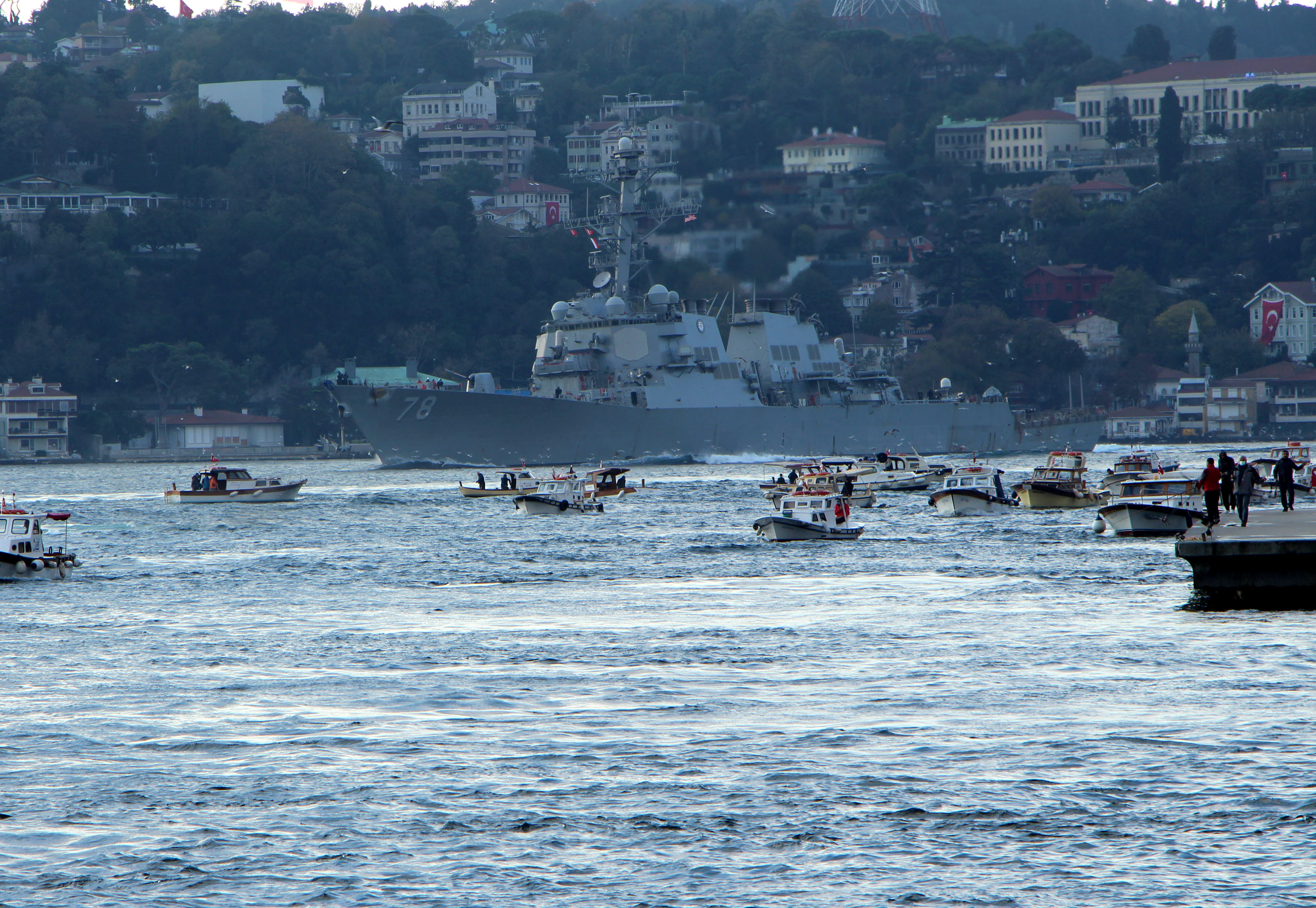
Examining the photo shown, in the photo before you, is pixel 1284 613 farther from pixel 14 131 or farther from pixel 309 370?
pixel 14 131

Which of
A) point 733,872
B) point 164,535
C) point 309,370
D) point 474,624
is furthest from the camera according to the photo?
point 309,370

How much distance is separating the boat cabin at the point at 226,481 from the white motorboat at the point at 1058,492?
101ft

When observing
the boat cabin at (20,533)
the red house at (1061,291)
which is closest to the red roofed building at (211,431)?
the red house at (1061,291)

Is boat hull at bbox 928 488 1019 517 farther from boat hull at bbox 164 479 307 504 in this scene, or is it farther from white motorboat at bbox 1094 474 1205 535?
boat hull at bbox 164 479 307 504

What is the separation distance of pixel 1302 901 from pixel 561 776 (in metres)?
7.53

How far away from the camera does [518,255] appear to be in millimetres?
156875

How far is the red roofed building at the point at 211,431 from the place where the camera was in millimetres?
140625

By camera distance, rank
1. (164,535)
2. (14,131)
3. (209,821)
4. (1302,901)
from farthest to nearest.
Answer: (14,131), (164,535), (209,821), (1302,901)

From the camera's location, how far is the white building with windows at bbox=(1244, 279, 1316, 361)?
17312 cm

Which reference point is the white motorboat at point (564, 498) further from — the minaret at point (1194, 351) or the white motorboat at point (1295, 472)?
the minaret at point (1194, 351)

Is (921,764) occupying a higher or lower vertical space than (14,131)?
lower

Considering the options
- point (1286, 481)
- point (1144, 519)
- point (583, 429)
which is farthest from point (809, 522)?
point (583, 429)

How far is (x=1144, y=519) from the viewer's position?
47.3m

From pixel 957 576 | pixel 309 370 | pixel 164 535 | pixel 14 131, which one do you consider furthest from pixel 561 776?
pixel 14 131
